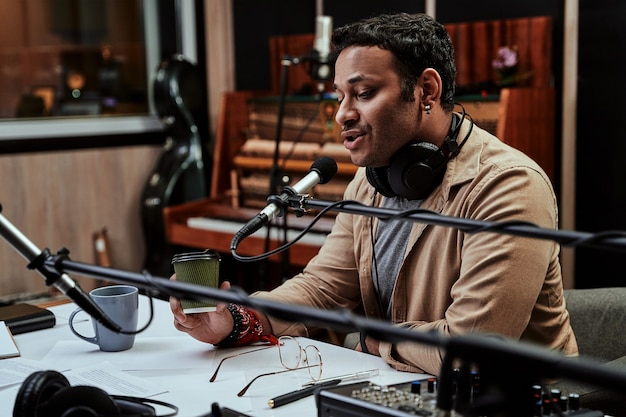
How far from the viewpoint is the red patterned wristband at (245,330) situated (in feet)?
6.61

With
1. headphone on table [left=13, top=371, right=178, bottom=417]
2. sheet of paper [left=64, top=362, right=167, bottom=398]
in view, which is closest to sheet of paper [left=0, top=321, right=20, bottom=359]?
sheet of paper [left=64, top=362, right=167, bottom=398]

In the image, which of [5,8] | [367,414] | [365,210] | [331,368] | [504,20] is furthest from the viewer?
[5,8]

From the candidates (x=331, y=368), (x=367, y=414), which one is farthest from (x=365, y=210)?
(x=331, y=368)

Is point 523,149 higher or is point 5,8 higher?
point 5,8

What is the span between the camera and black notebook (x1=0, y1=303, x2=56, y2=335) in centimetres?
219

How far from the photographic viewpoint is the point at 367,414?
4.41ft

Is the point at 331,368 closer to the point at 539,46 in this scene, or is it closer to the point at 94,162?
the point at 539,46

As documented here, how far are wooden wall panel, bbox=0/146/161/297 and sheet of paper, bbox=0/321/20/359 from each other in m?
2.49

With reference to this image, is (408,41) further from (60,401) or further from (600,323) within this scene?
(60,401)

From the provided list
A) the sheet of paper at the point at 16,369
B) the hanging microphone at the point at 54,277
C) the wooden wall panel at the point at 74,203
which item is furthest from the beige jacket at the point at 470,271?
the wooden wall panel at the point at 74,203

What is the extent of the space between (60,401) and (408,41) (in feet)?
3.79

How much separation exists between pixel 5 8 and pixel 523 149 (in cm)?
277

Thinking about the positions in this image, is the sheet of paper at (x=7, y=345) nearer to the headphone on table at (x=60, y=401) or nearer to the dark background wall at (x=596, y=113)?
the headphone on table at (x=60, y=401)

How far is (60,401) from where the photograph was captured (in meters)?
1.41
